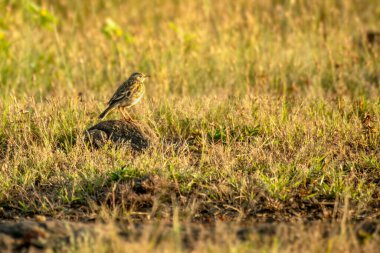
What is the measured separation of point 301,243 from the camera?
15.9 feet

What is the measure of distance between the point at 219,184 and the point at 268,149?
1.43 m

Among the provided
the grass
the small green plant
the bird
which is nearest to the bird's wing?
the bird

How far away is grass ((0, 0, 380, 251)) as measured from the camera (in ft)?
21.0

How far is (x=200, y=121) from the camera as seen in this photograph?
8.55 metres

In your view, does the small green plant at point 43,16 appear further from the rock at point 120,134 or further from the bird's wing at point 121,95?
the rock at point 120,134

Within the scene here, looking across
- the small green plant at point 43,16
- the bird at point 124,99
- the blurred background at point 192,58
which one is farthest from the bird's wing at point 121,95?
the small green plant at point 43,16

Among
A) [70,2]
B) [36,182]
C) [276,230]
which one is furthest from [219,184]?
[70,2]

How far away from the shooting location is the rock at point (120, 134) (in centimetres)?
A: 779

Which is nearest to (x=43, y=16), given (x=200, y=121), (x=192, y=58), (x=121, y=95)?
(x=192, y=58)

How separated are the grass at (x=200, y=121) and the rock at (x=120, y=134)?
0.19 metres

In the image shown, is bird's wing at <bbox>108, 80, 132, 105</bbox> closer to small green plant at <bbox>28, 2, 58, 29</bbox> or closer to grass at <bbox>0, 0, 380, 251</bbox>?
grass at <bbox>0, 0, 380, 251</bbox>

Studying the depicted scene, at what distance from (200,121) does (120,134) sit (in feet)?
3.79

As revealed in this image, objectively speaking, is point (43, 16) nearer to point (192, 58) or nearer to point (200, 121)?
point (192, 58)

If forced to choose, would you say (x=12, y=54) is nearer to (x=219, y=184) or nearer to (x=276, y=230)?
(x=219, y=184)
